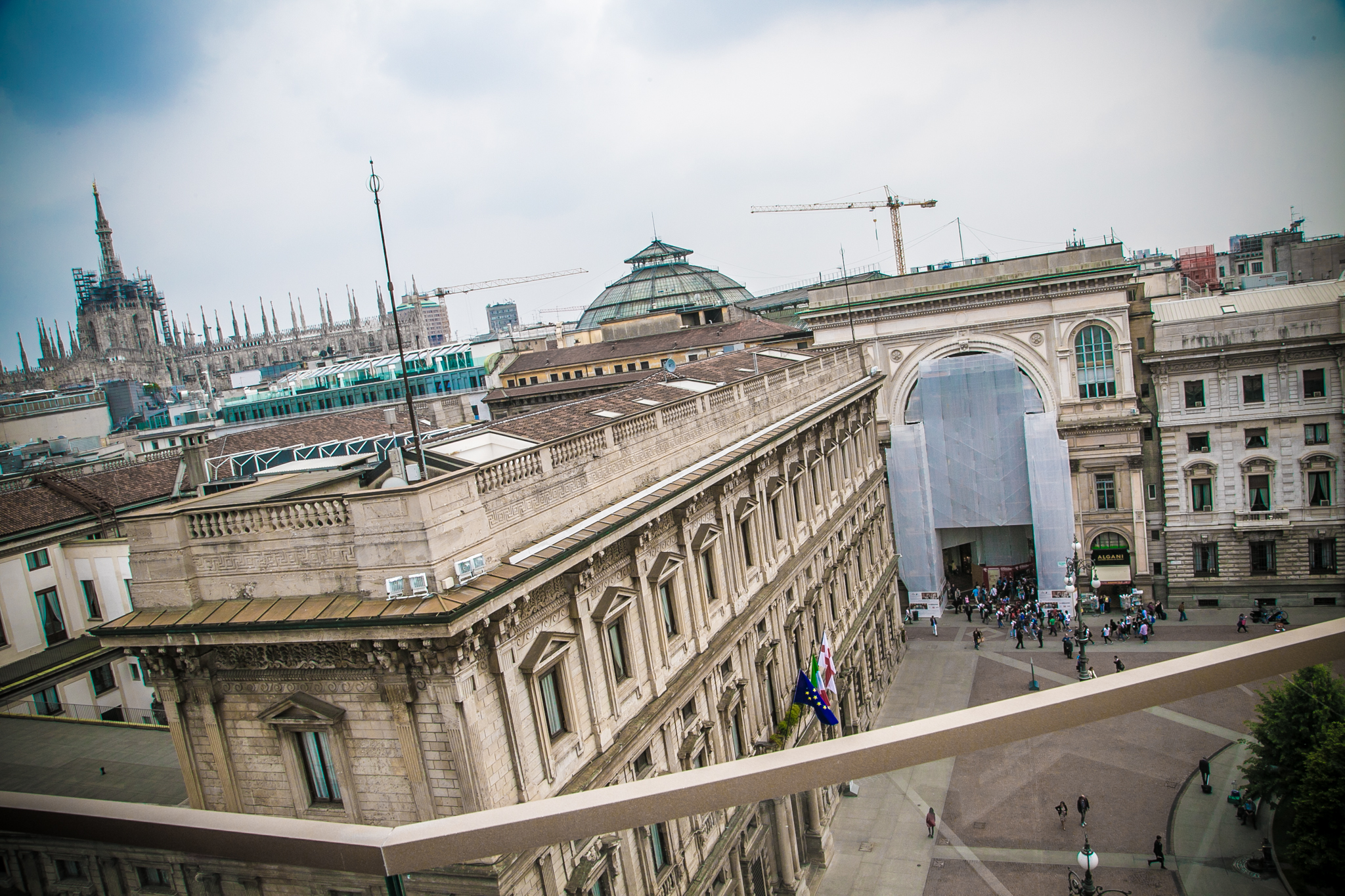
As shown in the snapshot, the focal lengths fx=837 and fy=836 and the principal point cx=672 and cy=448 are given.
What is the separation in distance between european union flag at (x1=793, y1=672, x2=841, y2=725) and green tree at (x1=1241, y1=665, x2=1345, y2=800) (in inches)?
586

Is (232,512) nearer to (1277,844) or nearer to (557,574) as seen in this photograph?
(557,574)

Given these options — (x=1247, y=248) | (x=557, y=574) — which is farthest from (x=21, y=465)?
(x=1247, y=248)

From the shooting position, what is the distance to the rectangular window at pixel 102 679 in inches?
1041

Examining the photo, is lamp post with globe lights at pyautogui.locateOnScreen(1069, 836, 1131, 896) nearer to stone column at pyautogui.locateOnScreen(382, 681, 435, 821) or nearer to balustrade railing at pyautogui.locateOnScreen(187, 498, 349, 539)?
stone column at pyautogui.locateOnScreen(382, 681, 435, 821)

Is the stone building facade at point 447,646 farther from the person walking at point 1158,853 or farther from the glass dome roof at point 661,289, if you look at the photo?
the glass dome roof at point 661,289

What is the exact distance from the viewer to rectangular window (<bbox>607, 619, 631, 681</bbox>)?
51.3ft

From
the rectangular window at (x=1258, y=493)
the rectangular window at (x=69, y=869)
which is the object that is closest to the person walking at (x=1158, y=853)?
the rectangular window at (x=69, y=869)

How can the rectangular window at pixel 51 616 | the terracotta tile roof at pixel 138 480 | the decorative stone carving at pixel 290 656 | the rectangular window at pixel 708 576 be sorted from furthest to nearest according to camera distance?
the terracotta tile roof at pixel 138 480 → the rectangular window at pixel 51 616 → the rectangular window at pixel 708 576 → the decorative stone carving at pixel 290 656

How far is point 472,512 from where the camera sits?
11961mm

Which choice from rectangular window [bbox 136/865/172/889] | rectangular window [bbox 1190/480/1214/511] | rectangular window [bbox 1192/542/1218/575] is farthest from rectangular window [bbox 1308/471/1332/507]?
rectangular window [bbox 136/865/172/889]

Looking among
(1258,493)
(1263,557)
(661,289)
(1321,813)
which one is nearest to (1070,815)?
(1321,813)

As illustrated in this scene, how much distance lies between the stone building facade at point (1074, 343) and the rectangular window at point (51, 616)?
40180mm

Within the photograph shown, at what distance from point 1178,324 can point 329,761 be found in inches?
1729

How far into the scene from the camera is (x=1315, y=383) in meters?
39.4
